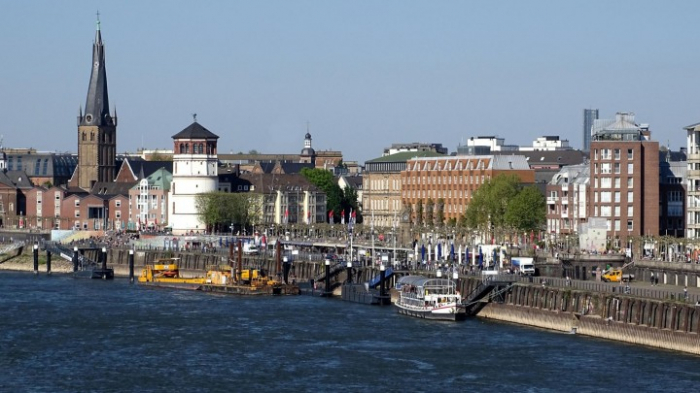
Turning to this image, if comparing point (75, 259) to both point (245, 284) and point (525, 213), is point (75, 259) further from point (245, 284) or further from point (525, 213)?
point (525, 213)

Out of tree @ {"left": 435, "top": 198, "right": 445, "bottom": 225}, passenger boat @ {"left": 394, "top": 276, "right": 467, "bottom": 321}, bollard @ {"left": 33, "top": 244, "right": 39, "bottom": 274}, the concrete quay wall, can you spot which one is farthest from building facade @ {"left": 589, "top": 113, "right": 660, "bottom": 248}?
bollard @ {"left": 33, "top": 244, "right": 39, "bottom": 274}

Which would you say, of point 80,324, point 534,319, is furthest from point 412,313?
point 80,324

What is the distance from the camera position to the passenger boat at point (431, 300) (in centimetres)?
11356

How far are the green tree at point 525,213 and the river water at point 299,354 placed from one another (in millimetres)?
42762

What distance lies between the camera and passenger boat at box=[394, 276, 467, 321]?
11356cm

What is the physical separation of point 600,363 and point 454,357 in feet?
26.7

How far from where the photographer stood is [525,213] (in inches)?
6535

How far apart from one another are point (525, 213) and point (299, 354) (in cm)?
7247

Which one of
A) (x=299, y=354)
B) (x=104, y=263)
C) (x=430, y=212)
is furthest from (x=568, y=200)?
(x=299, y=354)

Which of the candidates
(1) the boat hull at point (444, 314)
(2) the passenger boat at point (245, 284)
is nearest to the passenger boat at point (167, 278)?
(2) the passenger boat at point (245, 284)

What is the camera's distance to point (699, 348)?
91.9 metres

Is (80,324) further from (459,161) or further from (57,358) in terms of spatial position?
(459,161)

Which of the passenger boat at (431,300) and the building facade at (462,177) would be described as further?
the building facade at (462,177)

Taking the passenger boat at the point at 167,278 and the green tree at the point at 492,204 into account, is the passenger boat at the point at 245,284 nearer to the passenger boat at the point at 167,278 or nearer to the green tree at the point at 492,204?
the passenger boat at the point at 167,278
